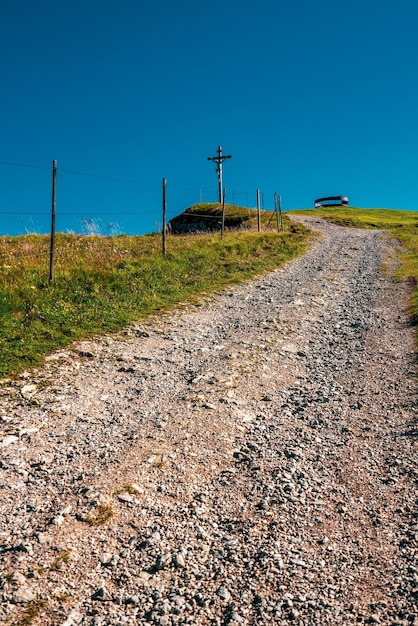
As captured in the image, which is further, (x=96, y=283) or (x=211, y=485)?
(x=96, y=283)

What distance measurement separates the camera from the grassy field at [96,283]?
1127 centimetres

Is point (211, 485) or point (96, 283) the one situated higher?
point (96, 283)

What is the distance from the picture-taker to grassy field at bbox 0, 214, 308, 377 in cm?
1127

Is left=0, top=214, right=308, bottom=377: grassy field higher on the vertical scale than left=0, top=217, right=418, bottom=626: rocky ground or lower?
higher

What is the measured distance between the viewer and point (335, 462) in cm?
641

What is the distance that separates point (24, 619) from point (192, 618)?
149 centimetres

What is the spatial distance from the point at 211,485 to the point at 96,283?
1085 cm

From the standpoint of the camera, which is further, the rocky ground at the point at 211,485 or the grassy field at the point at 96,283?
the grassy field at the point at 96,283

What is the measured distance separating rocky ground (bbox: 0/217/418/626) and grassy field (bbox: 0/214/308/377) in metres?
0.89

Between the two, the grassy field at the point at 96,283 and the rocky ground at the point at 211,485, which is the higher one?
the grassy field at the point at 96,283

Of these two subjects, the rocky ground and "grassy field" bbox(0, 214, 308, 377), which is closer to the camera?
the rocky ground

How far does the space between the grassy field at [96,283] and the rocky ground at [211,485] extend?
0.89 meters

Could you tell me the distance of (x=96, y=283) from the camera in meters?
15.4

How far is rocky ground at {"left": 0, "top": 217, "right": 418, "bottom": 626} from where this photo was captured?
4156mm
